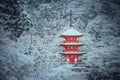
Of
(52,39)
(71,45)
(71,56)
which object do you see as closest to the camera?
(71,45)

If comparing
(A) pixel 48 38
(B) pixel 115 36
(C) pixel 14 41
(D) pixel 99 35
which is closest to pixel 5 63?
(C) pixel 14 41

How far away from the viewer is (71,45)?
419 cm

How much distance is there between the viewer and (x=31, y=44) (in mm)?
4652

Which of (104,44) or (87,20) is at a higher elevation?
(87,20)

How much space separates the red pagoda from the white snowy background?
0.33 meters

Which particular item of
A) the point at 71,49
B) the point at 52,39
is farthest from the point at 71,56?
the point at 52,39

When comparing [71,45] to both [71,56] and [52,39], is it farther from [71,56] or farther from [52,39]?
[52,39]

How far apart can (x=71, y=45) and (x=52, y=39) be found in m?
0.60

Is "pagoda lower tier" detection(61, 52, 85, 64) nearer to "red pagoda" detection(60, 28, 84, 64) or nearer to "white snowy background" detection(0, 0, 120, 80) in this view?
"red pagoda" detection(60, 28, 84, 64)

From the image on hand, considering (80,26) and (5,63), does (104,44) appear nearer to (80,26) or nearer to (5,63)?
(80,26)

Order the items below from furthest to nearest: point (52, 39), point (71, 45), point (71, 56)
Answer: point (52, 39) < point (71, 56) < point (71, 45)

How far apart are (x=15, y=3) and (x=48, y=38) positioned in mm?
990

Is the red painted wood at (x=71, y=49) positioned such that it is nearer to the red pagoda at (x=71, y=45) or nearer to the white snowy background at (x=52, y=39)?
the red pagoda at (x=71, y=45)

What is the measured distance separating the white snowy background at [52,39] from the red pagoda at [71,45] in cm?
33
